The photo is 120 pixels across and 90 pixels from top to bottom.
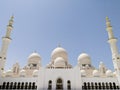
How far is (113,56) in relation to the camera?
973 inches

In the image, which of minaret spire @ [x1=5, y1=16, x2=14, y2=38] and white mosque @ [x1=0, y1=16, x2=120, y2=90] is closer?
white mosque @ [x1=0, y1=16, x2=120, y2=90]

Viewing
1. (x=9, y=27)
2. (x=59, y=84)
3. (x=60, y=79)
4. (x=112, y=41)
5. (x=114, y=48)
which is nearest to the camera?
(x=59, y=84)

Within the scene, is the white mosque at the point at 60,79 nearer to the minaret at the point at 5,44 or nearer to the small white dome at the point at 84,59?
the minaret at the point at 5,44

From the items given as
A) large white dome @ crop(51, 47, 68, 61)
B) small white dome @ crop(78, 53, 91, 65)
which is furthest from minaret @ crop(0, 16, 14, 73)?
small white dome @ crop(78, 53, 91, 65)

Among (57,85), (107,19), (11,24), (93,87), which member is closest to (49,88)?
(57,85)

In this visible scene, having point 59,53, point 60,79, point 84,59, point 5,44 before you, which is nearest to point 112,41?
point 84,59

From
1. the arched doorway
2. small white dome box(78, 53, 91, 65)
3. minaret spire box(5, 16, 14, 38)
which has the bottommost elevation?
the arched doorway

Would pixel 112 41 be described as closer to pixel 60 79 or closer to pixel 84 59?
pixel 84 59

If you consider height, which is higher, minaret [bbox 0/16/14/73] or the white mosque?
minaret [bbox 0/16/14/73]

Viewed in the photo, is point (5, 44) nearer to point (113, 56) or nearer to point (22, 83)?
point (22, 83)

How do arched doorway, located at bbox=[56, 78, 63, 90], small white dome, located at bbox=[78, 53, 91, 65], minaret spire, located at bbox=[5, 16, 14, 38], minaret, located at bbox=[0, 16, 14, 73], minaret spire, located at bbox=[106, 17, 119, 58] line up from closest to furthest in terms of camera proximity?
arched doorway, located at bbox=[56, 78, 63, 90]
minaret, located at bbox=[0, 16, 14, 73]
minaret spire, located at bbox=[106, 17, 119, 58]
minaret spire, located at bbox=[5, 16, 14, 38]
small white dome, located at bbox=[78, 53, 91, 65]

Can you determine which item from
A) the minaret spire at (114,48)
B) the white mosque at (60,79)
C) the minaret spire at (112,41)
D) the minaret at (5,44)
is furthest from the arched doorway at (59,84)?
the minaret spire at (112,41)

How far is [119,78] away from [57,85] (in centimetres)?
897

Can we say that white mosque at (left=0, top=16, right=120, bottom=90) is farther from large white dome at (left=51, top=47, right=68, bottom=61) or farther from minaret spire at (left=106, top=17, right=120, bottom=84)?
large white dome at (left=51, top=47, right=68, bottom=61)
